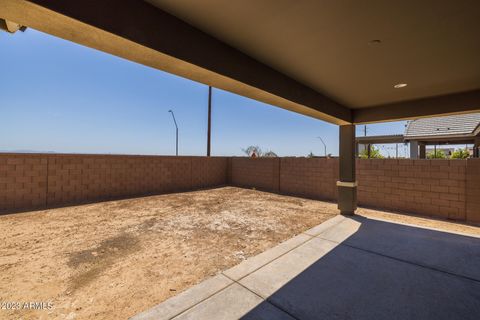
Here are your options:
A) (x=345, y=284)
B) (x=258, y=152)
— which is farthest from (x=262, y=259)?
(x=258, y=152)

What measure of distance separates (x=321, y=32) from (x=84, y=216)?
22.8ft

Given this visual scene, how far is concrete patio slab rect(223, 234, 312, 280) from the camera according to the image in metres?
2.99

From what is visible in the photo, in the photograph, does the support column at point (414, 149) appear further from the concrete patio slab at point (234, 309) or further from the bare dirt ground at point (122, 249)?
the concrete patio slab at point (234, 309)

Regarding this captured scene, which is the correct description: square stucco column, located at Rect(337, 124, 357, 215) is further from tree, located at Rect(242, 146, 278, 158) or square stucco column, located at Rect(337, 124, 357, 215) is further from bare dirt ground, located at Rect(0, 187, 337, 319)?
tree, located at Rect(242, 146, 278, 158)

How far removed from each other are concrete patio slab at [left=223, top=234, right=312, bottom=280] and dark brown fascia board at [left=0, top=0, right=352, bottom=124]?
263 centimetres

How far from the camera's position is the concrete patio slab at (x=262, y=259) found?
299 cm

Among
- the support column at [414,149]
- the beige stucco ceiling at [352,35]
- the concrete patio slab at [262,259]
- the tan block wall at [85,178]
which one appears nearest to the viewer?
the beige stucco ceiling at [352,35]

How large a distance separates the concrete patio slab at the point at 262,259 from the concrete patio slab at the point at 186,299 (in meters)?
0.18

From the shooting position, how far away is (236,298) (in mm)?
2439

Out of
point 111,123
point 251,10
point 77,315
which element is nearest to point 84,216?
point 77,315

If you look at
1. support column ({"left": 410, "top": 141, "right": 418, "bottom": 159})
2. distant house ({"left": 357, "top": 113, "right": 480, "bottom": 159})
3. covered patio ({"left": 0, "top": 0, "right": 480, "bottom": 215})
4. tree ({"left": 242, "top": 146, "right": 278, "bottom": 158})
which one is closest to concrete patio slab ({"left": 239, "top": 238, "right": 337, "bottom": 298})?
covered patio ({"left": 0, "top": 0, "right": 480, "bottom": 215})

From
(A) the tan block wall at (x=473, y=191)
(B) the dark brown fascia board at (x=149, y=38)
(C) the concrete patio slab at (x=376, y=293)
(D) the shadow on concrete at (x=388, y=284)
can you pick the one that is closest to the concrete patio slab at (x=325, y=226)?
(D) the shadow on concrete at (x=388, y=284)

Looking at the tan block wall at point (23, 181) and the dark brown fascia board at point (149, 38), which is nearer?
the dark brown fascia board at point (149, 38)

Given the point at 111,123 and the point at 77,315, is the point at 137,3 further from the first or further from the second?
the point at 111,123
